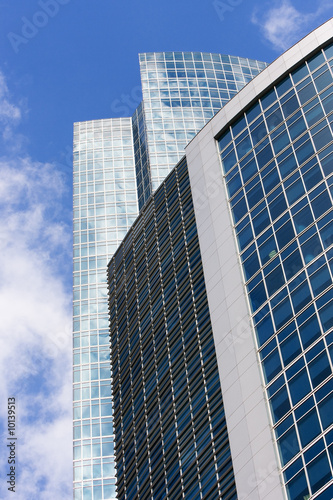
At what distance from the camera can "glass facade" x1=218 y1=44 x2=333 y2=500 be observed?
162 feet

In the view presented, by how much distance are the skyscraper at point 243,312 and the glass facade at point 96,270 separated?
121 feet

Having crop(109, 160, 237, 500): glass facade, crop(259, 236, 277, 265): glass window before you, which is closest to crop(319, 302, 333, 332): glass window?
crop(259, 236, 277, 265): glass window

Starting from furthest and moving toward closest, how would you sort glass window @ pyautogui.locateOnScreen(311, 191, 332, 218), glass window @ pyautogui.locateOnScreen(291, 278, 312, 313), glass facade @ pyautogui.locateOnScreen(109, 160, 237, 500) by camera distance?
glass facade @ pyautogui.locateOnScreen(109, 160, 237, 500), glass window @ pyautogui.locateOnScreen(311, 191, 332, 218), glass window @ pyautogui.locateOnScreen(291, 278, 312, 313)

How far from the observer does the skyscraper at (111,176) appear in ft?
405

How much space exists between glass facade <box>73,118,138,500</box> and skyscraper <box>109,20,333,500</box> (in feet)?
121

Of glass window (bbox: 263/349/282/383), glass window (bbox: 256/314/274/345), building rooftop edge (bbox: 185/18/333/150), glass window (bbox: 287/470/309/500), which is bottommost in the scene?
glass window (bbox: 287/470/309/500)

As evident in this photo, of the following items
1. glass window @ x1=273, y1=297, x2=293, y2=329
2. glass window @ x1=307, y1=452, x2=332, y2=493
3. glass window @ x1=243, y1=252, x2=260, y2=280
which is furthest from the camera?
glass window @ x1=243, y1=252, x2=260, y2=280

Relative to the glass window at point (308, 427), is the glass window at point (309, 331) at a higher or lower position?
higher

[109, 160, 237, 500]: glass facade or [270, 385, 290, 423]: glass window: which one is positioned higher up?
[109, 160, 237, 500]: glass facade

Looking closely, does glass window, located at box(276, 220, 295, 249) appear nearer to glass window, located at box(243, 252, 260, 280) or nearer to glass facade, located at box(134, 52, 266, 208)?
glass window, located at box(243, 252, 260, 280)

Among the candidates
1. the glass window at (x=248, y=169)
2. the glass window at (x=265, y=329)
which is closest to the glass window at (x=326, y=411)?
the glass window at (x=265, y=329)

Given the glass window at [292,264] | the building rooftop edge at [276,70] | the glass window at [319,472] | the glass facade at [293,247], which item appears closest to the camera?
the glass window at [319,472]

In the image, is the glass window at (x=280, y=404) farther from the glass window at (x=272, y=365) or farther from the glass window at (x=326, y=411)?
the glass window at (x=326, y=411)

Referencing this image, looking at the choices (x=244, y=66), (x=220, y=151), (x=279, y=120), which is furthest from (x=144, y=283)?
(x=244, y=66)
